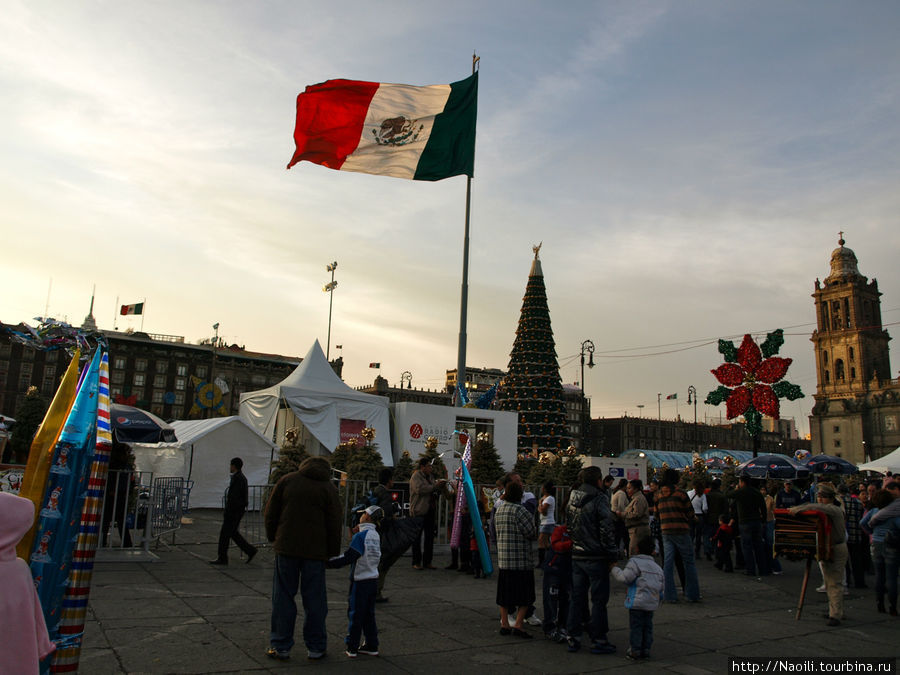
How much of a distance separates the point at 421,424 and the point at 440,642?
722 inches

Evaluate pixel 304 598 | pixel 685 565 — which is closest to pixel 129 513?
pixel 304 598

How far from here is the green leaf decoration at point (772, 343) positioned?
2422 cm

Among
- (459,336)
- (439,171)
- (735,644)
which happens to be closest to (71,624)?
(735,644)

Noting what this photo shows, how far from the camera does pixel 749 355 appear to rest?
80.6 ft

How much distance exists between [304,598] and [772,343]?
22712mm

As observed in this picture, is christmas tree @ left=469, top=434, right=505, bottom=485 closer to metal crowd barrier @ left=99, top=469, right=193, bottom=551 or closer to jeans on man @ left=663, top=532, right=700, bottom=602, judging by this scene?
metal crowd barrier @ left=99, top=469, right=193, bottom=551

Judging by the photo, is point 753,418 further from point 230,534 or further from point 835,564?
point 230,534

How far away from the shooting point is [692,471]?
917 inches

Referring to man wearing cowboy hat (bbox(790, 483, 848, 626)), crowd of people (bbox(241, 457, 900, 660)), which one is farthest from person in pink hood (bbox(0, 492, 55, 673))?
man wearing cowboy hat (bbox(790, 483, 848, 626))

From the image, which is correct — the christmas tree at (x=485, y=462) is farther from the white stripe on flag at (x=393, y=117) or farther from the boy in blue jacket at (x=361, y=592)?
the boy in blue jacket at (x=361, y=592)

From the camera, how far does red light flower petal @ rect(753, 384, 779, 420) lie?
2372 cm

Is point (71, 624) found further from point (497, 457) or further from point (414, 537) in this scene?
point (497, 457)

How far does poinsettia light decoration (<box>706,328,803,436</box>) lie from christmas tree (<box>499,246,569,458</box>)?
1463 cm

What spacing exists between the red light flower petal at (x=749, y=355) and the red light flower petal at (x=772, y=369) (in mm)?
209
